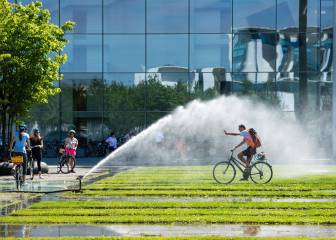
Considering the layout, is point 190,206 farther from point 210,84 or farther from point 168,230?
point 210,84

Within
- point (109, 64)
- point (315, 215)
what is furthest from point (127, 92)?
point (315, 215)

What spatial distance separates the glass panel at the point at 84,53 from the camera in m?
42.3

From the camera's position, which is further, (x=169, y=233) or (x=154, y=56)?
(x=154, y=56)

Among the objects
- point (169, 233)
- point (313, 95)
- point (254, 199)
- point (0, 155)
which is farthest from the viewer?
point (313, 95)

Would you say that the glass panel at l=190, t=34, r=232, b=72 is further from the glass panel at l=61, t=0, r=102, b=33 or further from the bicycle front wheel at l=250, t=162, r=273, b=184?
the bicycle front wheel at l=250, t=162, r=273, b=184

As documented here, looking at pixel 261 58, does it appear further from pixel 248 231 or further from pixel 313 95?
pixel 248 231

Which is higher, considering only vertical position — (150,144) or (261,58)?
(261,58)

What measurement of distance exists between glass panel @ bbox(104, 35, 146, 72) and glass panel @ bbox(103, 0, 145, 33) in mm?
405

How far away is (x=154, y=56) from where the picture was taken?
4244 centimetres

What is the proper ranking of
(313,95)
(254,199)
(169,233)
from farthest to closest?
(313,95), (254,199), (169,233)

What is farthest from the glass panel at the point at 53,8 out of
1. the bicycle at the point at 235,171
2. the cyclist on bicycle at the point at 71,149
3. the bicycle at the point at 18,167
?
the bicycle at the point at 235,171

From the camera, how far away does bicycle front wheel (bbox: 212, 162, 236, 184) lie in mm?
19641

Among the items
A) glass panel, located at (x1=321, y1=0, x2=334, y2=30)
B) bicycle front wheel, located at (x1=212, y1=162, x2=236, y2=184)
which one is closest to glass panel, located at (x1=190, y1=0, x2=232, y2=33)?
glass panel, located at (x1=321, y1=0, x2=334, y2=30)

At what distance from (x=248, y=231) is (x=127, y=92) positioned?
105 ft
